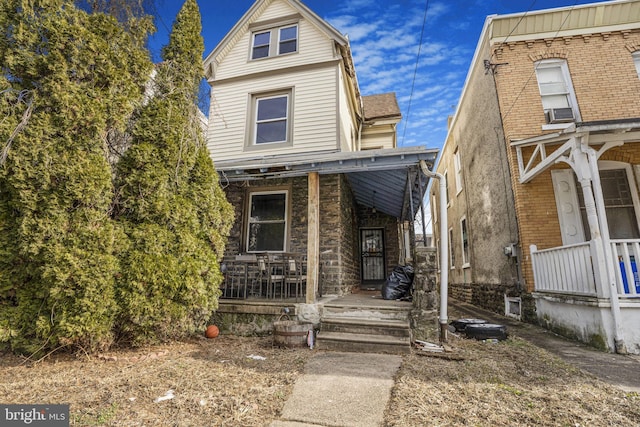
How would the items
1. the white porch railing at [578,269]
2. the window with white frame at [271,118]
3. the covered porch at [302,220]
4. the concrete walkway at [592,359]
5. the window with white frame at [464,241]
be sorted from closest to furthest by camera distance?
the concrete walkway at [592,359] < the white porch railing at [578,269] < the covered porch at [302,220] < the window with white frame at [271,118] < the window with white frame at [464,241]

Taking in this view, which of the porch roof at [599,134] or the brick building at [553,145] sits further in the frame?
the brick building at [553,145]

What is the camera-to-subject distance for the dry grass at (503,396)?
2.39 metres

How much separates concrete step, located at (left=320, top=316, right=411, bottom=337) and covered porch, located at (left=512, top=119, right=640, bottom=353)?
289 centimetres

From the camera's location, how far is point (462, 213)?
11.2 metres

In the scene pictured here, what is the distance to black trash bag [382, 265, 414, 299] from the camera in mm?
5883

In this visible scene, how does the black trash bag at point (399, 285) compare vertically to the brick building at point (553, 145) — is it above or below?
below

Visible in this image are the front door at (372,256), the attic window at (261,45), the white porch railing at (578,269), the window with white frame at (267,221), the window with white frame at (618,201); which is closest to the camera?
the white porch railing at (578,269)

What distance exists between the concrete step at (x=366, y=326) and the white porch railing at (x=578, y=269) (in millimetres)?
2954

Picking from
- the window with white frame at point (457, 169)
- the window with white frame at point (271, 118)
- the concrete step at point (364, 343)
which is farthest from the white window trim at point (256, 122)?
the window with white frame at point (457, 169)

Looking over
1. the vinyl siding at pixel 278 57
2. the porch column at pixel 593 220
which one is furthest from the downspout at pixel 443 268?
the vinyl siding at pixel 278 57

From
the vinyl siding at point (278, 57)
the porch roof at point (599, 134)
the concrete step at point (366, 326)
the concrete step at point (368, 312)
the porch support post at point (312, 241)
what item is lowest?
the concrete step at point (366, 326)

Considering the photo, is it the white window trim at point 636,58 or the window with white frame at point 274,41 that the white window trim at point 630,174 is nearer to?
the white window trim at point 636,58

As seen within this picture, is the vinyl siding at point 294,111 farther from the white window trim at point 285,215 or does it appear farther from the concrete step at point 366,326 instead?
the concrete step at point 366,326

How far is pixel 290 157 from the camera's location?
6.31 metres
